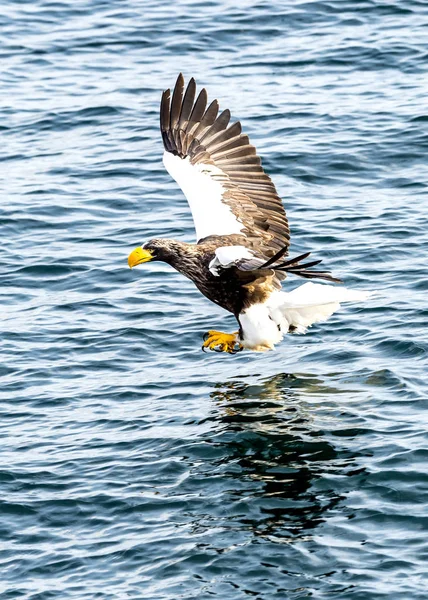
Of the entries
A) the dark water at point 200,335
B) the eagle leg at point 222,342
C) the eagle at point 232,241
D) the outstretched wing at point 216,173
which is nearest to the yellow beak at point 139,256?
the eagle at point 232,241

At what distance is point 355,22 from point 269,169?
14.4 feet

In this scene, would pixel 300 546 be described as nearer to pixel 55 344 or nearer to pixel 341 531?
pixel 341 531

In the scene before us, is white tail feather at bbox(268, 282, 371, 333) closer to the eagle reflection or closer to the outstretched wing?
the eagle reflection

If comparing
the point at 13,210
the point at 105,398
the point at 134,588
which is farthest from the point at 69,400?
the point at 13,210

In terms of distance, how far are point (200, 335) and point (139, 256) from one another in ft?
3.72

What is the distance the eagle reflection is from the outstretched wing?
1224 mm

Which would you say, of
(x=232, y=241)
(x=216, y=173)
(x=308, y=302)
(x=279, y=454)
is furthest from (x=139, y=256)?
(x=279, y=454)

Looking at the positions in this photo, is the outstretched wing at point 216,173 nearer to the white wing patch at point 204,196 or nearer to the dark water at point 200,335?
the white wing patch at point 204,196

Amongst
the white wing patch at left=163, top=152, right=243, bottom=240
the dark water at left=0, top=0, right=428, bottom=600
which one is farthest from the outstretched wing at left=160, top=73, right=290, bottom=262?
the dark water at left=0, top=0, right=428, bottom=600

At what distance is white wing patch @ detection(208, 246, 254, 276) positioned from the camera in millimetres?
8234

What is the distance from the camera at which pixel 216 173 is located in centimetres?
1020

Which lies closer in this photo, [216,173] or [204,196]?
[204,196]

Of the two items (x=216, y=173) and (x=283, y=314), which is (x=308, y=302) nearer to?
(x=283, y=314)

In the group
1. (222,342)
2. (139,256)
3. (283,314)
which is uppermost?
(139,256)
